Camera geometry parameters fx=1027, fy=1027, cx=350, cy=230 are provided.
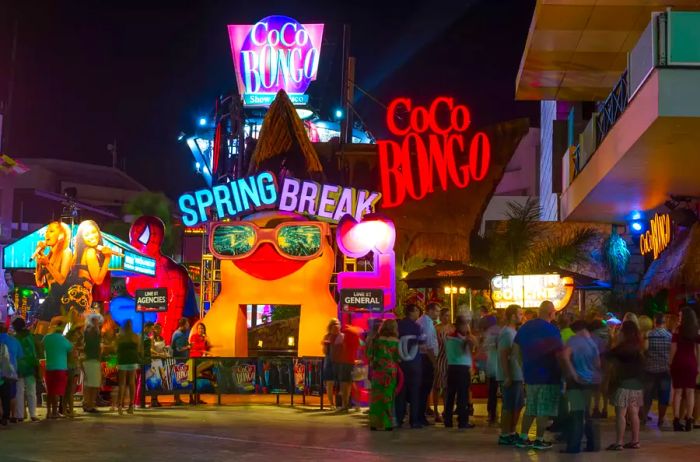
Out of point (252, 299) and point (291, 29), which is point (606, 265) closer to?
point (252, 299)

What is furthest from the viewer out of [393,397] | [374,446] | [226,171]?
[226,171]

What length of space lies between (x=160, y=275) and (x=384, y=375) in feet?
45.1

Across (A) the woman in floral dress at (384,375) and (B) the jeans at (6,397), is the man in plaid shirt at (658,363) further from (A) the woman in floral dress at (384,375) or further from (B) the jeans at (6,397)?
(B) the jeans at (6,397)

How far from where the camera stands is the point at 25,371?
1691 cm

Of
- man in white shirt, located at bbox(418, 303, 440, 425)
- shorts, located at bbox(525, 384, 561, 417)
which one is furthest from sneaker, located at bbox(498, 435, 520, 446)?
man in white shirt, located at bbox(418, 303, 440, 425)

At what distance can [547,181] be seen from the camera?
63.5m

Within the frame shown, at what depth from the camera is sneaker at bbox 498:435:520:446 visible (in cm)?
1279

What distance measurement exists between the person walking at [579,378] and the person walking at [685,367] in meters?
3.44

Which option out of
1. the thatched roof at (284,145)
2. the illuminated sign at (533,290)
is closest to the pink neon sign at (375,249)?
the illuminated sign at (533,290)

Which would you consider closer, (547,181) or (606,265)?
(606,265)

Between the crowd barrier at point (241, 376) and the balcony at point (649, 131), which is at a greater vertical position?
the balcony at point (649, 131)

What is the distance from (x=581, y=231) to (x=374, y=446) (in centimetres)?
1996

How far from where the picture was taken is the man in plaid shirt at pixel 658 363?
15281 millimetres

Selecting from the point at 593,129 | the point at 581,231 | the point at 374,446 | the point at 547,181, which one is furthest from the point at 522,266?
the point at 547,181
